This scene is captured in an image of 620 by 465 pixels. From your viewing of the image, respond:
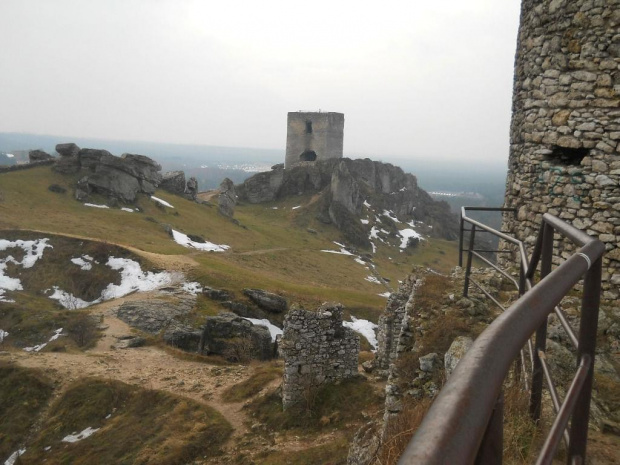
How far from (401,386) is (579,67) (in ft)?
20.4

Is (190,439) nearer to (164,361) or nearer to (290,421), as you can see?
(290,421)

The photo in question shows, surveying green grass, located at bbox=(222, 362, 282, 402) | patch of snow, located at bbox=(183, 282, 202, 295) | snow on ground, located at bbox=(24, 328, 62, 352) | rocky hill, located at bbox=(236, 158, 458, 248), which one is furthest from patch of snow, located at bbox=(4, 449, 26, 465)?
rocky hill, located at bbox=(236, 158, 458, 248)

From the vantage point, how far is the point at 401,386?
7668 millimetres

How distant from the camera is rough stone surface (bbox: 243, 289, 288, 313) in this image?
95.5 ft

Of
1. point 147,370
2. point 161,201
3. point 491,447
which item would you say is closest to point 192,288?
point 147,370

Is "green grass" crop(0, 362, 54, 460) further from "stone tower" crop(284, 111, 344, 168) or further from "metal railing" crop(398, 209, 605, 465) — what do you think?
"stone tower" crop(284, 111, 344, 168)

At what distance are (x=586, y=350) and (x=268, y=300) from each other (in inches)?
1079

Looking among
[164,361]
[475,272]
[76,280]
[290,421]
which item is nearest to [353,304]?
[164,361]

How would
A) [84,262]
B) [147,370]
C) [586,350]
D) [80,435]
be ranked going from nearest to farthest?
[586,350]
[80,435]
[147,370]
[84,262]

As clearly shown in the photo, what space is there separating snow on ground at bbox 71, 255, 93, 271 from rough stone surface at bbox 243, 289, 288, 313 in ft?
38.5

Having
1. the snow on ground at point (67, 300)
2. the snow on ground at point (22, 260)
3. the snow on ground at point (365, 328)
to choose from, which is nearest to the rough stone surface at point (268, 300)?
the snow on ground at point (365, 328)

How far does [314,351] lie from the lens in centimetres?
1455

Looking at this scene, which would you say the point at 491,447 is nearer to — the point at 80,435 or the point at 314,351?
the point at 314,351

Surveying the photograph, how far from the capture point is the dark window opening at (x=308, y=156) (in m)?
86.2
